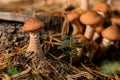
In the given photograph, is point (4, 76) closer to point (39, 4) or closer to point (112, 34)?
point (112, 34)

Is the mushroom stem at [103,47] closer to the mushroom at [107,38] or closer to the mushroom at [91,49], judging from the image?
the mushroom at [107,38]

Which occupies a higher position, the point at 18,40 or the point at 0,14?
the point at 0,14

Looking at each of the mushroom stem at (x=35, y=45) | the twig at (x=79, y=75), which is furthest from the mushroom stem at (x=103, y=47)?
the mushroom stem at (x=35, y=45)

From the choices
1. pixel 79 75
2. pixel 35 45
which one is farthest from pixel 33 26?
pixel 79 75

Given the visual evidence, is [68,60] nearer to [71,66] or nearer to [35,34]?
[71,66]

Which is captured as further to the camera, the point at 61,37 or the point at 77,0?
the point at 77,0

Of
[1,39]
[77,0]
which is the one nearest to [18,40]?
[1,39]

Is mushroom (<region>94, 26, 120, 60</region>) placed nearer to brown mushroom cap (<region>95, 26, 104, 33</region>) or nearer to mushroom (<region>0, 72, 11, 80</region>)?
brown mushroom cap (<region>95, 26, 104, 33</region>)

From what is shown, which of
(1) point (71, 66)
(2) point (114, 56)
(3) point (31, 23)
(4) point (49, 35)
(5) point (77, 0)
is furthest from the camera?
(5) point (77, 0)
